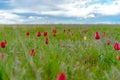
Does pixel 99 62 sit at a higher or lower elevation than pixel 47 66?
lower

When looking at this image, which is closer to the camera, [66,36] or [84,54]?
[84,54]

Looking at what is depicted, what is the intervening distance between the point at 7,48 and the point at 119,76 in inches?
164

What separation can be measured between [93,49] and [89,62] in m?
0.67

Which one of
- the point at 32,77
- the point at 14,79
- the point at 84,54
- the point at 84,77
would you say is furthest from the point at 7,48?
the point at 14,79

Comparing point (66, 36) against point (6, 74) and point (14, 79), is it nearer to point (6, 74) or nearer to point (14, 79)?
point (6, 74)

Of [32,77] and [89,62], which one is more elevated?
[32,77]

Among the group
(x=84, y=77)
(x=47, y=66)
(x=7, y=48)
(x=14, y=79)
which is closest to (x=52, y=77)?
(x=47, y=66)

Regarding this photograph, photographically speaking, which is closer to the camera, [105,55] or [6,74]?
[6,74]

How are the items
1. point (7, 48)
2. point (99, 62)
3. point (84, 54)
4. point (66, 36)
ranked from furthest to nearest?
point (66, 36)
point (7, 48)
point (84, 54)
point (99, 62)

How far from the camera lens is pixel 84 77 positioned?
338cm

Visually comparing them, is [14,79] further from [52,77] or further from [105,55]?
[105,55]

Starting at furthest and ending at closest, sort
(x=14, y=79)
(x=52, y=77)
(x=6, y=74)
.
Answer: (x=52, y=77)
(x=6, y=74)
(x=14, y=79)

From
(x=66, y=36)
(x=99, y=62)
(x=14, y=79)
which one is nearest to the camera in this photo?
(x=14, y=79)

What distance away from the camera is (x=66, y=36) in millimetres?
11445
